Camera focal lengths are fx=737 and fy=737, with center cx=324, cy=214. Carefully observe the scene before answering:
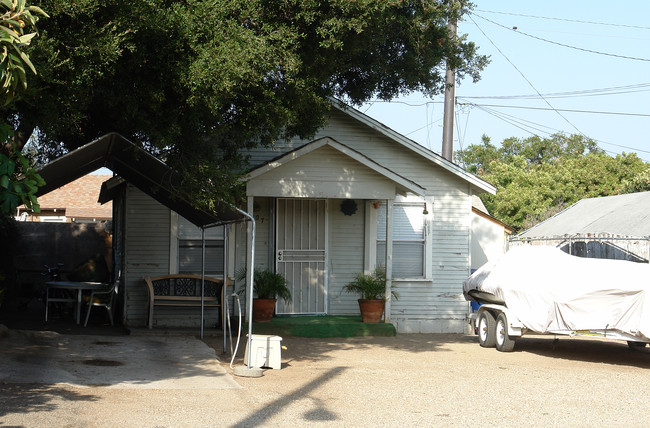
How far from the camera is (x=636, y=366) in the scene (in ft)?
38.3

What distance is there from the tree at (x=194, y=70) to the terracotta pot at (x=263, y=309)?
354 cm

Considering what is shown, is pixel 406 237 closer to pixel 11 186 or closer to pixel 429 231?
pixel 429 231

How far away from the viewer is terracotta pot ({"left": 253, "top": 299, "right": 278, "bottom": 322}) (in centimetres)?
1397

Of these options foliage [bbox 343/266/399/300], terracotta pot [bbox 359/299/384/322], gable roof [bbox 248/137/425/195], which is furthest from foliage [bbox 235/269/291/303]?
gable roof [bbox 248/137/425/195]

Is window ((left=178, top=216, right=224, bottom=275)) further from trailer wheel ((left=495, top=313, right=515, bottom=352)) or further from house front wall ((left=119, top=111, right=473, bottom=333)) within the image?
trailer wheel ((left=495, top=313, right=515, bottom=352))

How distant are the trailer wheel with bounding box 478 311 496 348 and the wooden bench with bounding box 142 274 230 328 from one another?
491cm

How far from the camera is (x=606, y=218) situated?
2370cm

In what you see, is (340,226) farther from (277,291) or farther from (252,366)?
(252,366)

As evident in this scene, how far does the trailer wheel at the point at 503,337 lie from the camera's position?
42.1 ft

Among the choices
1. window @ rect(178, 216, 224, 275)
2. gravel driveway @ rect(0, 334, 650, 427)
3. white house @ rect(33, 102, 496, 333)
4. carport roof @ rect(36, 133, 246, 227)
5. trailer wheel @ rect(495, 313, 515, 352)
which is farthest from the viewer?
window @ rect(178, 216, 224, 275)

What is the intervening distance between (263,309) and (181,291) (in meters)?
1.74

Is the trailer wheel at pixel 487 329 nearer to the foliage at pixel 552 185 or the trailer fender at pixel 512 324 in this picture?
the trailer fender at pixel 512 324

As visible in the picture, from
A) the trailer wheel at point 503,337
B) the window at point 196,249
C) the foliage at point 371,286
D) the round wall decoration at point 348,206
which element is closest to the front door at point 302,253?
the round wall decoration at point 348,206

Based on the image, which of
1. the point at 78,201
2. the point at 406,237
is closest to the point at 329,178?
the point at 406,237
